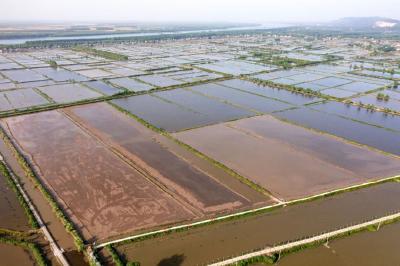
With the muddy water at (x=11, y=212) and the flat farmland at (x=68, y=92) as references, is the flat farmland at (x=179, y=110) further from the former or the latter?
the muddy water at (x=11, y=212)

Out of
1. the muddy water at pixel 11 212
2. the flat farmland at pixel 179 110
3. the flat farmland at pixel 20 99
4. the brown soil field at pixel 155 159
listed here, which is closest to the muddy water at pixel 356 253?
the brown soil field at pixel 155 159

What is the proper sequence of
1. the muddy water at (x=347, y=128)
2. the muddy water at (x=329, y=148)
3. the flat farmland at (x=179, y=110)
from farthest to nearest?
the flat farmland at (x=179, y=110) → the muddy water at (x=347, y=128) → the muddy water at (x=329, y=148)

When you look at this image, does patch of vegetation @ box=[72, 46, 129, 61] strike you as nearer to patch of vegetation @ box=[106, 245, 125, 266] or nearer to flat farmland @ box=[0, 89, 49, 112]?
flat farmland @ box=[0, 89, 49, 112]

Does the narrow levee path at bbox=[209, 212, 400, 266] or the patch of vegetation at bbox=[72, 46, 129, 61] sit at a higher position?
the patch of vegetation at bbox=[72, 46, 129, 61]

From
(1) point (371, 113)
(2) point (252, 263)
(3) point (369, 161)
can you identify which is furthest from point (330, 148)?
(2) point (252, 263)

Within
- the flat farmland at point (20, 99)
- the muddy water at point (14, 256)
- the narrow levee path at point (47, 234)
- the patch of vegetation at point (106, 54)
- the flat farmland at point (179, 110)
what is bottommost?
the muddy water at point (14, 256)

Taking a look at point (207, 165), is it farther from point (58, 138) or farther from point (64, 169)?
point (58, 138)

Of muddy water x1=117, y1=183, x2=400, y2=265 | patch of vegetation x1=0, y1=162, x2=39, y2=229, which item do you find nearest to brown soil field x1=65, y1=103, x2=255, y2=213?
muddy water x1=117, y1=183, x2=400, y2=265
